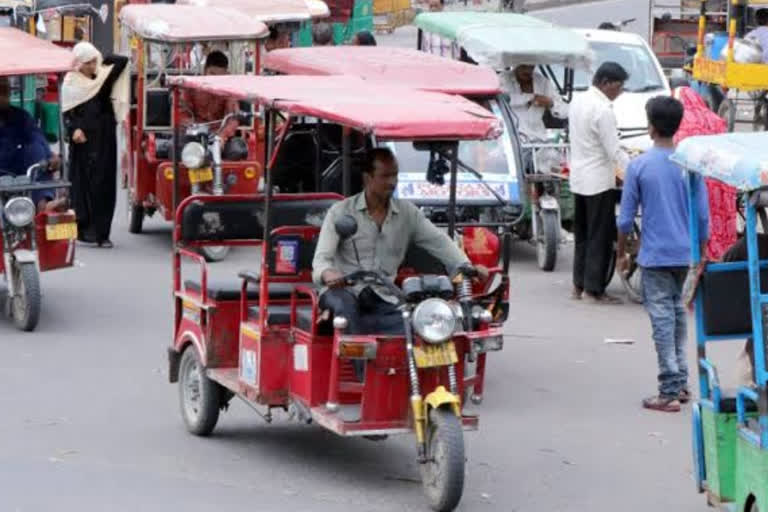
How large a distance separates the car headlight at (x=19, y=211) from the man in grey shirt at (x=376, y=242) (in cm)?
435

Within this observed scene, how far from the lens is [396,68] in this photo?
13.8 meters

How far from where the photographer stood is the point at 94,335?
42.5ft

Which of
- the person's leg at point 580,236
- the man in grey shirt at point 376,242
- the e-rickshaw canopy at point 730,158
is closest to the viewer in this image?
the e-rickshaw canopy at point 730,158

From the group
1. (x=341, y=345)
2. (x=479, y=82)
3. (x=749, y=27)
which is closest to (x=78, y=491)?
(x=341, y=345)

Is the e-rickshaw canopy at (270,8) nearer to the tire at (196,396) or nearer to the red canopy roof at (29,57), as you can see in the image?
the red canopy roof at (29,57)

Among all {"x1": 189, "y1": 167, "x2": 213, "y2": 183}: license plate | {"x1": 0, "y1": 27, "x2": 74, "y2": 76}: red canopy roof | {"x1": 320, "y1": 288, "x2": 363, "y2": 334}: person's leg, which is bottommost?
{"x1": 189, "y1": 167, "x2": 213, "y2": 183}: license plate

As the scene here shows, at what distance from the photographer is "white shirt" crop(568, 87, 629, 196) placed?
13.7 meters

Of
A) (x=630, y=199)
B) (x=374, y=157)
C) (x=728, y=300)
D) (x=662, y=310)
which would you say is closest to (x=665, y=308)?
(x=662, y=310)

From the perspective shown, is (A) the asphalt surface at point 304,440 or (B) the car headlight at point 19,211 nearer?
(A) the asphalt surface at point 304,440

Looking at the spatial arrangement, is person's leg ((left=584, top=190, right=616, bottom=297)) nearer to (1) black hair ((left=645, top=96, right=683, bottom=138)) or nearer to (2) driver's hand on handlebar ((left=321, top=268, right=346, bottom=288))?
(1) black hair ((left=645, top=96, right=683, bottom=138))

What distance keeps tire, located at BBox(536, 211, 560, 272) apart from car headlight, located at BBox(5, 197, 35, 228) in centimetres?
472

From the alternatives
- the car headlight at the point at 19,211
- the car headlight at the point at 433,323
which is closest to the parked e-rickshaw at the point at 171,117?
the car headlight at the point at 19,211

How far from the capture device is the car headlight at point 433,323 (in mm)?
8430

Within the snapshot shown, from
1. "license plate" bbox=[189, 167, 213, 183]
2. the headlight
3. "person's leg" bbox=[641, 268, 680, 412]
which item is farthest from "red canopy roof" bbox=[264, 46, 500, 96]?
"person's leg" bbox=[641, 268, 680, 412]
